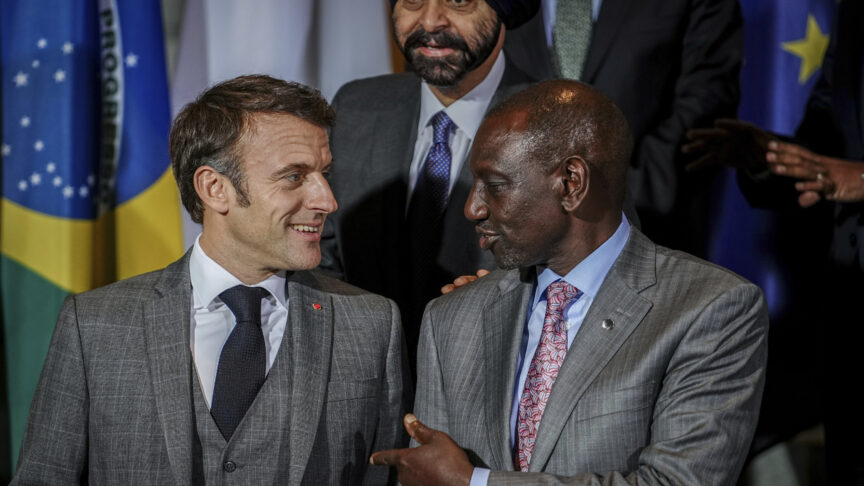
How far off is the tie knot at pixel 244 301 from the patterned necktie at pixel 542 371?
776 millimetres

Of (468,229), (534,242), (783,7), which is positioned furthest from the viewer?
(783,7)

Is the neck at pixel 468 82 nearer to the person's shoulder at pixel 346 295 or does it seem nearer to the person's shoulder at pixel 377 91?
the person's shoulder at pixel 377 91

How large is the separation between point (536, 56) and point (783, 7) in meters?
1.09

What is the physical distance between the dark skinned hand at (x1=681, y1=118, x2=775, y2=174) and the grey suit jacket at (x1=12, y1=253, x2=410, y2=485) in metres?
1.74

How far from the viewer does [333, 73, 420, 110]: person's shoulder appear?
155 inches

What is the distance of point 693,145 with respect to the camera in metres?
3.92

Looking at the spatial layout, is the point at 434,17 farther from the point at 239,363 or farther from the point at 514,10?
the point at 239,363

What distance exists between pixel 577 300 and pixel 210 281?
1.03 meters

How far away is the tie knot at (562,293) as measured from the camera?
8.76ft

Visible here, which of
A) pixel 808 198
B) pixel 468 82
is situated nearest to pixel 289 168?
pixel 468 82

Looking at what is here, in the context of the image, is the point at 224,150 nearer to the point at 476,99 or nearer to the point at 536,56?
the point at 476,99

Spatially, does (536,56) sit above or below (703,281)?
above

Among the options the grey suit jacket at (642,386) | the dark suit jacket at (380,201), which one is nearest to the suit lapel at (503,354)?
the grey suit jacket at (642,386)

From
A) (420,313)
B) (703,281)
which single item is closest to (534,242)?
(703,281)
